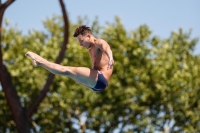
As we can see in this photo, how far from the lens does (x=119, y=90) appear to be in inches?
963

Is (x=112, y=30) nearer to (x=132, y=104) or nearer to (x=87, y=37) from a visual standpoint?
(x=132, y=104)

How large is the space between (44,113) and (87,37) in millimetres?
18842

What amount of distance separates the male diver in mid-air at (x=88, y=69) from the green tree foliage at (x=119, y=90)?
1698cm

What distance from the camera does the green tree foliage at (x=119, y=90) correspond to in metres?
24.5

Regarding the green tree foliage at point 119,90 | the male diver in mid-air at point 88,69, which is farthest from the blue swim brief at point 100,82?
the green tree foliage at point 119,90

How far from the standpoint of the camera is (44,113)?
83.7ft

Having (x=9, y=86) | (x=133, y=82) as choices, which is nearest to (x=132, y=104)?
(x=133, y=82)

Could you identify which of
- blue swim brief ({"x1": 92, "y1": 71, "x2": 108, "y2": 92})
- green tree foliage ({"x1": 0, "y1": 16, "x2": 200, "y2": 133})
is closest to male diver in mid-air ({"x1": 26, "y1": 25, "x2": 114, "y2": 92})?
blue swim brief ({"x1": 92, "y1": 71, "x2": 108, "y2": 92})

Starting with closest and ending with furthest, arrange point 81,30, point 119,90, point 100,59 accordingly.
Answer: point 81,30 → point 100,59 → point 119,90

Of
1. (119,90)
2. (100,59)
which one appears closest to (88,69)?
(100,59)

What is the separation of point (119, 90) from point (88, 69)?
17360 mm

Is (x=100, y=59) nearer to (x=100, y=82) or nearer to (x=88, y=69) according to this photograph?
(x=88, y=69)

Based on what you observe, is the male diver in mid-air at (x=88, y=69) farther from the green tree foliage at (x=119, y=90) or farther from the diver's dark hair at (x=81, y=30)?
the green tree foliage at (x=119, y=90)

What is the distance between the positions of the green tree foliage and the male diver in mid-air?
17.0 m
